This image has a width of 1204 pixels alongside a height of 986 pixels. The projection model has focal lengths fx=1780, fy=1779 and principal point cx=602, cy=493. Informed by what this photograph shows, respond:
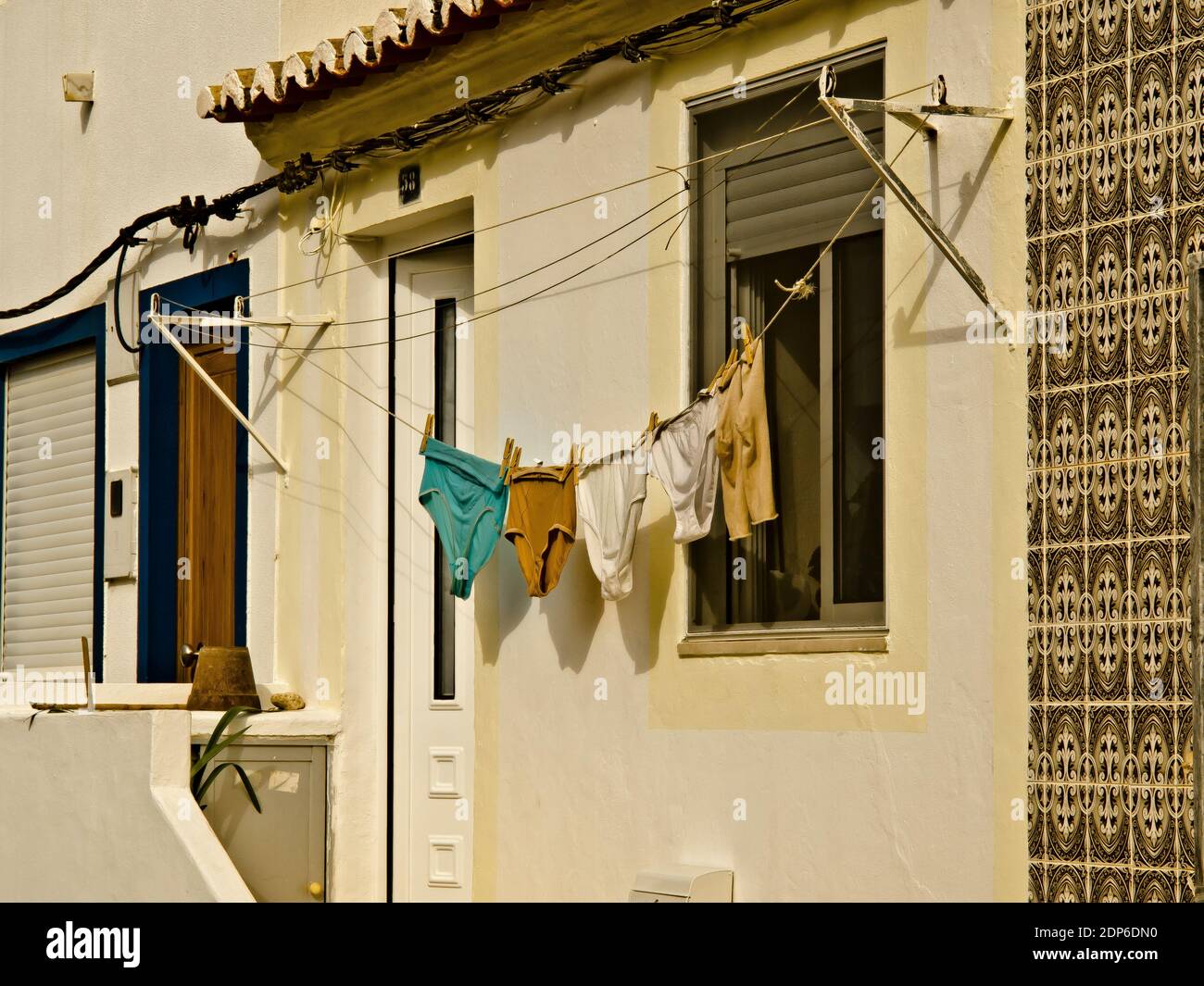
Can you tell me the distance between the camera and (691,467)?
7.37 meters

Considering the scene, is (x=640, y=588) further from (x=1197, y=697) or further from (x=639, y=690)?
(x=1197, y=697)

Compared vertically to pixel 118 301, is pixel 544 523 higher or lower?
lower

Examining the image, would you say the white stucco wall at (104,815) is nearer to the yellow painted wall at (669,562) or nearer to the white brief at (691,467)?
the yellow painted wall at (669,562)

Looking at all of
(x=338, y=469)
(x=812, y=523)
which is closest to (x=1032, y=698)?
(x=812, y=523)

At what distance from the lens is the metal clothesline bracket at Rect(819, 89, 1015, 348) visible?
6.39 meters

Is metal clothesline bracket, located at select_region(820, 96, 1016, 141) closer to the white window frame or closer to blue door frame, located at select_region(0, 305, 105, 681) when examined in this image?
the white window frame

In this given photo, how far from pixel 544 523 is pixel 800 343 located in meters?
1.48

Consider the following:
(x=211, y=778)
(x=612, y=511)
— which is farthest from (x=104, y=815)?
(x=612, y=511)

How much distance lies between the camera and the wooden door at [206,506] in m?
10.6

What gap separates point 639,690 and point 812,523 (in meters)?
1.15

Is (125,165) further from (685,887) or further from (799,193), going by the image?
(685,887)

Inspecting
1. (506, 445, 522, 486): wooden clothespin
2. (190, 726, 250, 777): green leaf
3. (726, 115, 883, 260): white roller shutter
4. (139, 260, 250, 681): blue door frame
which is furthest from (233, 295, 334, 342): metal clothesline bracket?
(726, 115, 883, 260): white roller shutter

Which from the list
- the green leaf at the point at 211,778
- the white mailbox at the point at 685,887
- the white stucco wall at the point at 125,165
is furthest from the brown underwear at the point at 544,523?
the white stucco wall at the point at 125,165

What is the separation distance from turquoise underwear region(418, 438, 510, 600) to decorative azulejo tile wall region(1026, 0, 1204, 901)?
2837 mm
